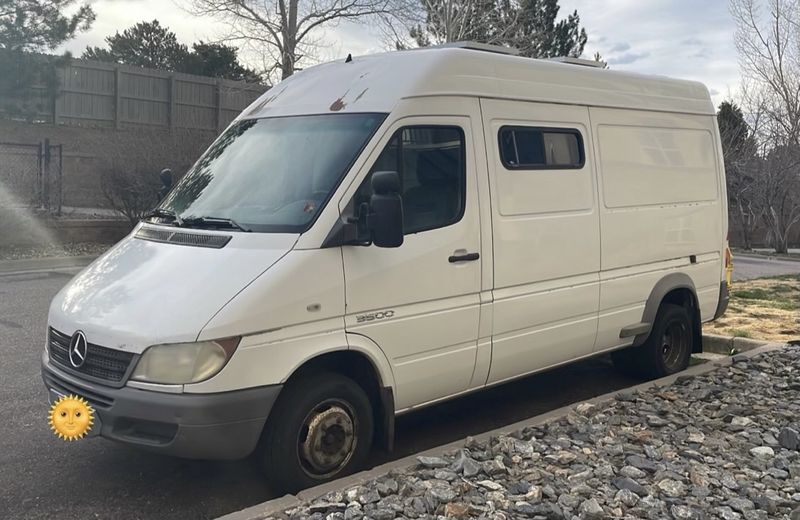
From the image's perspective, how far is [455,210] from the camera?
4.92 meters

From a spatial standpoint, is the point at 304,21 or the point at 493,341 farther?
the point at 304,21

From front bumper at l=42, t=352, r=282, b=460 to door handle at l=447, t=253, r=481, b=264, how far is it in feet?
4.79

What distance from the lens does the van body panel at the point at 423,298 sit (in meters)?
4.39

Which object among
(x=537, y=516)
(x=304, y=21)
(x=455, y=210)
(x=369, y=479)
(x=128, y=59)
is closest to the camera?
(x=537, y=516)

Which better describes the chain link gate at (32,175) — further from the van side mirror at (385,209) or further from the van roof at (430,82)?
the van side mirror at (385,209)

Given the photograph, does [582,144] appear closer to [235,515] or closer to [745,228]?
[235,515]

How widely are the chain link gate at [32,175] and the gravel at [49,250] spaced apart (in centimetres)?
129

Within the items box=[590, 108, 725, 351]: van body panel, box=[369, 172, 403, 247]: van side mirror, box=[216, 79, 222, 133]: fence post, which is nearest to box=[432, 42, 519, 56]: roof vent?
box=[590, 108, 725, 351]: van body panel

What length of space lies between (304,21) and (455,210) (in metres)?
19.4

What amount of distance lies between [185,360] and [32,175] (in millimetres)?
15167

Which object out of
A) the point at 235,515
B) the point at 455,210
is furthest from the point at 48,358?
the point at 455,210

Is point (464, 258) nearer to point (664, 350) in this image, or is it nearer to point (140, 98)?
point (664, 350)

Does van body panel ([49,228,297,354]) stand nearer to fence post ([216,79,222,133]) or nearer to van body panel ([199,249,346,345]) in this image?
van body panel ([199,249,346,345])

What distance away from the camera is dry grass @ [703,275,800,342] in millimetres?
8586
